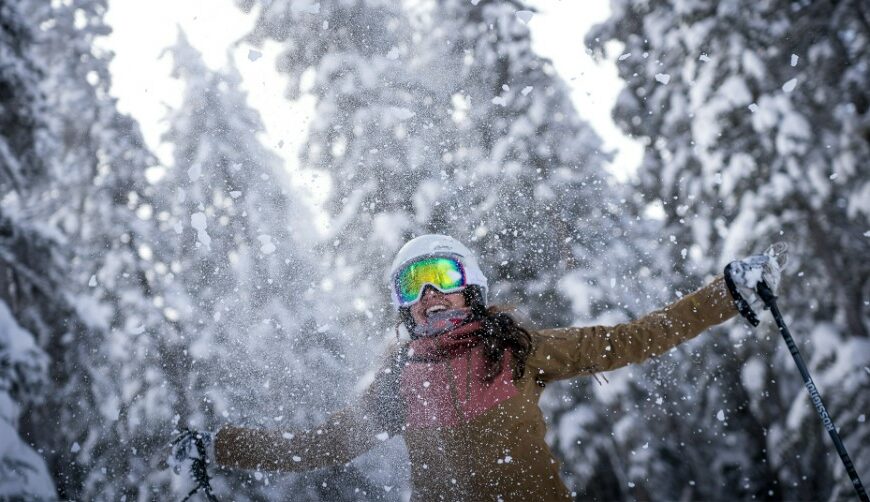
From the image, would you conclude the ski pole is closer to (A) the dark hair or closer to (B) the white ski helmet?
(A) the dark hair

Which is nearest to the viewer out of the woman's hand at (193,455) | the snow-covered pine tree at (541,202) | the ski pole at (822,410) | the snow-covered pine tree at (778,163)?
the ski pole at (822,410)

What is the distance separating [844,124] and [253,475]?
1068 cm

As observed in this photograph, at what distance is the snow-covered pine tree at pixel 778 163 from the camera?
6.13m

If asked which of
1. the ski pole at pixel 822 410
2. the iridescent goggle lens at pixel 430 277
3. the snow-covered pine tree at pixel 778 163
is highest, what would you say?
the snow-covered pine tree at pixel 778 163

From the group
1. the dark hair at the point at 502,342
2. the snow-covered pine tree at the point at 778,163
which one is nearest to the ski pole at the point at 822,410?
the dark hair at the point at 502,342

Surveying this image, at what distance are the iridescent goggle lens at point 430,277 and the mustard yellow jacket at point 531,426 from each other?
93 cm

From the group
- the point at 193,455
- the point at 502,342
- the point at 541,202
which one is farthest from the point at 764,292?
the point at 541,202

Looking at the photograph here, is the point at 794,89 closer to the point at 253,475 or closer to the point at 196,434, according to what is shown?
the point at 196,434

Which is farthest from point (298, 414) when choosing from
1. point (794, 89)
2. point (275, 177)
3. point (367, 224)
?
point (794, 89)

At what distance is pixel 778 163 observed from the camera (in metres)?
6.61

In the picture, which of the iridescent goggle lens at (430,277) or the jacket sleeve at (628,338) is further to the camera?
the iridescent goggle lens at (430,277)

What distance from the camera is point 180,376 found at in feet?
34.7

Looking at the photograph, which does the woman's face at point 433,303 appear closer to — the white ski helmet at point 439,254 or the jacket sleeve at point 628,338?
the white ski helmet at point 439,254

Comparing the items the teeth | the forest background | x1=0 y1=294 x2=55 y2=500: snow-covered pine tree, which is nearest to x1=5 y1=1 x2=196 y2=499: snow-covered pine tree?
the forest background
